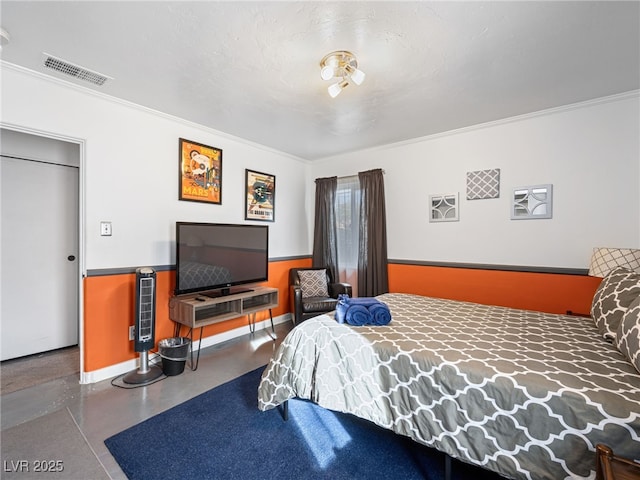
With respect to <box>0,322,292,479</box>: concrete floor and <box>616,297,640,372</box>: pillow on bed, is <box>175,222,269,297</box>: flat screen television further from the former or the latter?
<box>616,297,640,372</box>: pillow on bed

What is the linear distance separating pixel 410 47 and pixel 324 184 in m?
2.64

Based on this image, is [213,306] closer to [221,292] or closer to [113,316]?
[221,292]

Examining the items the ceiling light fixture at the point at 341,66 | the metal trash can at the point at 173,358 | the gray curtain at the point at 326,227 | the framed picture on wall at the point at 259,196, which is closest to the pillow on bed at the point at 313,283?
the gray curtain at the point at 326,227

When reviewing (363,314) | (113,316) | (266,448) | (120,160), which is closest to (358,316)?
(363,314)

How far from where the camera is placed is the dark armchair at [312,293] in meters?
3.59

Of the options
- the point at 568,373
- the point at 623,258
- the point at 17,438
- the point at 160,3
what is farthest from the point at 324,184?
the point at 17,438

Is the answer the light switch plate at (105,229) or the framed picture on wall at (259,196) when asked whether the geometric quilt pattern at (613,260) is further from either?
the light switch plate at (105,229)

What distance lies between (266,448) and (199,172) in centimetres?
280

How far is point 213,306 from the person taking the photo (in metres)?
3.12

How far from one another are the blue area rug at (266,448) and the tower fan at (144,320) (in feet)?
2.32

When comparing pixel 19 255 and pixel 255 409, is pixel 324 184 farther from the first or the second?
pixel 19 255

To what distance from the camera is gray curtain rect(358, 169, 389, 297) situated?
3.89 m

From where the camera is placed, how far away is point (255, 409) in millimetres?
2174

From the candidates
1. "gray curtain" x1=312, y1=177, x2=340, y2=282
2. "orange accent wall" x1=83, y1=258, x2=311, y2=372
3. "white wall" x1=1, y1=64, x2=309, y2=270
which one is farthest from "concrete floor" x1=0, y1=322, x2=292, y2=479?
"gray curtain" x1=312, y1=177, x2=340, y2=282
